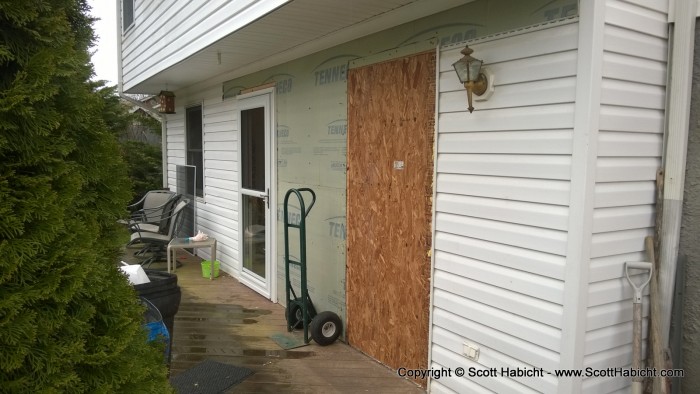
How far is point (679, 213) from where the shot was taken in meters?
2.53

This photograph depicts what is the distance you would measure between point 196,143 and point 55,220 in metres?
6.26

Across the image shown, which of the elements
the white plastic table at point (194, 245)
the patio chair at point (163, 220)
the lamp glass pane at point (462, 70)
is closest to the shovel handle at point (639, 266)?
the lamp glass pane at point (462, 70)

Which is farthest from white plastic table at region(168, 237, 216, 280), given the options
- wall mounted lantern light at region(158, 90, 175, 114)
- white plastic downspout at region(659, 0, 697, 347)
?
white plastic downspout at region(659, 0, 697, 347)

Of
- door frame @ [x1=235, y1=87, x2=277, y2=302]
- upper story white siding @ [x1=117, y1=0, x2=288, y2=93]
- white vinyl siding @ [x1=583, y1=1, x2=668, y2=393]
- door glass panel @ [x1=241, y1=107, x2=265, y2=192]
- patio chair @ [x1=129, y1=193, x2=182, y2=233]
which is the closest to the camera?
white vinyl siding @ [x1=583, y1=1, x2=668, y2=393]

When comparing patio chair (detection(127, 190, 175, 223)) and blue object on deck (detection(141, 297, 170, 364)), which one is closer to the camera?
blue object on deck (detection(141, 297, 170, 364))

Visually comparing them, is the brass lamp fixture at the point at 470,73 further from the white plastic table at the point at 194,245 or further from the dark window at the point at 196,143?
the dark window at the point at 196,143

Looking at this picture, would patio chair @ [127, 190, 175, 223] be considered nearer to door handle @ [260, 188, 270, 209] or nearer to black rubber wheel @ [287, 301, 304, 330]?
door handle @ [260, 188, 270, 209]

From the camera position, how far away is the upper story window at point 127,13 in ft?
25.8

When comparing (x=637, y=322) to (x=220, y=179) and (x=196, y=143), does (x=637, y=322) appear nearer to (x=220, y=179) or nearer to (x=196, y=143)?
(x=220, y=179)

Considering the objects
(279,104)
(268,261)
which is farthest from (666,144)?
(268,261)

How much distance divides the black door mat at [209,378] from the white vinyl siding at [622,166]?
7.07 feet

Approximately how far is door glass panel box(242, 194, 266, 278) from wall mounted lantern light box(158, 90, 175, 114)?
2889 millimetres

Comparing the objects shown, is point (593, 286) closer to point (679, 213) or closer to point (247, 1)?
point (679, 213)

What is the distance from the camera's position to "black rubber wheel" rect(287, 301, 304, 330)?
422 cm
